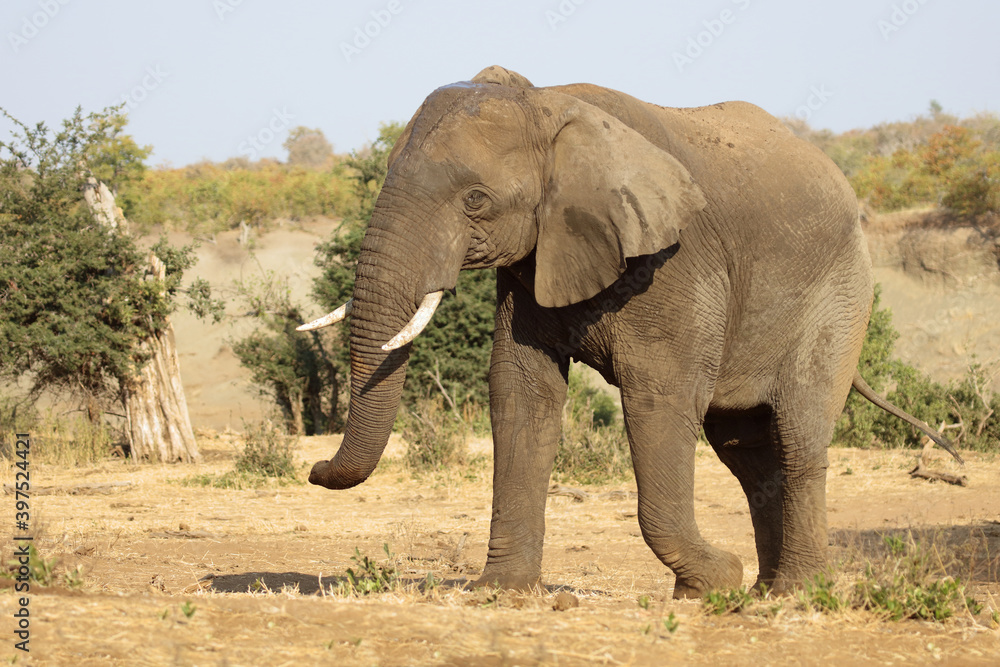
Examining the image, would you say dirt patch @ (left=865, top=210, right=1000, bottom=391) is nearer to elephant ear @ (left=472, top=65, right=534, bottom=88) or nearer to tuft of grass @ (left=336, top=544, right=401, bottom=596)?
elephant ear @ (left=472, top=65, right=534, bottom=88)

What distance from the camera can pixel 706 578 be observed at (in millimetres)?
5422

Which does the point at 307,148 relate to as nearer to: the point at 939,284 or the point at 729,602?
the point at 939,284

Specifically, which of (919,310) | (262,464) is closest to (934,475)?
(262,464)

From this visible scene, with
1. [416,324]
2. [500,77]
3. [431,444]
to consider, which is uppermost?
[500,77]

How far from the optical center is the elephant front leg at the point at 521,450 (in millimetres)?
5570

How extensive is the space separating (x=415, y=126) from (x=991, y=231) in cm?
2215

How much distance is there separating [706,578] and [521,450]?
1.17 metres

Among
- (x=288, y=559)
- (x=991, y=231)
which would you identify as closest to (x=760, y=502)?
(x=288, y=559)

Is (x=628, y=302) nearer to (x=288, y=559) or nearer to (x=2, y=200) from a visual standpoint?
(x=288, y=559)

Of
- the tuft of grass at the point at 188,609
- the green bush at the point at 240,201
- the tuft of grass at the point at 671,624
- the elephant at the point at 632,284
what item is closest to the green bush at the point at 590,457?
the elephant at the point at 632,284

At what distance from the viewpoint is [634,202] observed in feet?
16.2

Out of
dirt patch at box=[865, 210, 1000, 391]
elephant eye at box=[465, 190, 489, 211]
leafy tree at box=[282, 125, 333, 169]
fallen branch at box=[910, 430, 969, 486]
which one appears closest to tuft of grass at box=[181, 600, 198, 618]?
elephant eye at box=[465, 190, 489, 211]

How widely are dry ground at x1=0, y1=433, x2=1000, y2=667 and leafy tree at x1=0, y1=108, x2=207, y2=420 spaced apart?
1.44m

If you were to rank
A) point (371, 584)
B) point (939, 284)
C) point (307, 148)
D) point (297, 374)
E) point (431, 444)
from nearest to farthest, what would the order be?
point (371, 584) < point (431, 444) < point (297, 374) < point (939, 284) < point (307, 148)
